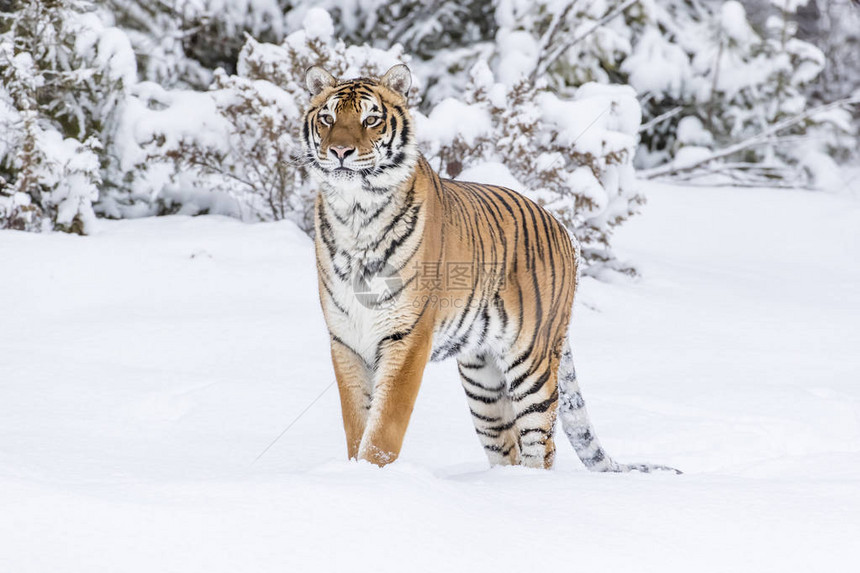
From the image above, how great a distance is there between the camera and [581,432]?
4.02 m

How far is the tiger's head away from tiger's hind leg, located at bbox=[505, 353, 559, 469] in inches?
39.8

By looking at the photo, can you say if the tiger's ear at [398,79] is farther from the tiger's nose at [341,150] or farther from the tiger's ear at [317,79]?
the tiger's nose at [341,150]

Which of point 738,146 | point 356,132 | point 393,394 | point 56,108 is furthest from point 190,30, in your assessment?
point 393,394

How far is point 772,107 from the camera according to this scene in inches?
496

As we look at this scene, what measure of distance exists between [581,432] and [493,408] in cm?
38

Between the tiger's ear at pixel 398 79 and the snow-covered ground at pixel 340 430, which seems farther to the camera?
the tiger's ear at pixel 398 79

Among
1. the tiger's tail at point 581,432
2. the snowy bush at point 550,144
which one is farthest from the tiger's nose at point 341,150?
the snowy bush at point 550,144

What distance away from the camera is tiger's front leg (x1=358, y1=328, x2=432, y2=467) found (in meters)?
3.19

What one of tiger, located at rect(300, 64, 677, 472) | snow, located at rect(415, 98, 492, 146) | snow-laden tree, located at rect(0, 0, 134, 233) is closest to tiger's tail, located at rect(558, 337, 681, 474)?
tiger, located at rect(300, 64, 677, 472)

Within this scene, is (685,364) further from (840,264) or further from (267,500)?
(840,264)

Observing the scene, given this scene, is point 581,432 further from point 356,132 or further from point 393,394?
point 356,132

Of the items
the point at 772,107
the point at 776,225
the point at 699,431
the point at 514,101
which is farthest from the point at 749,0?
the point at 699,431

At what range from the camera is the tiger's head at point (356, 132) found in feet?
10.7
